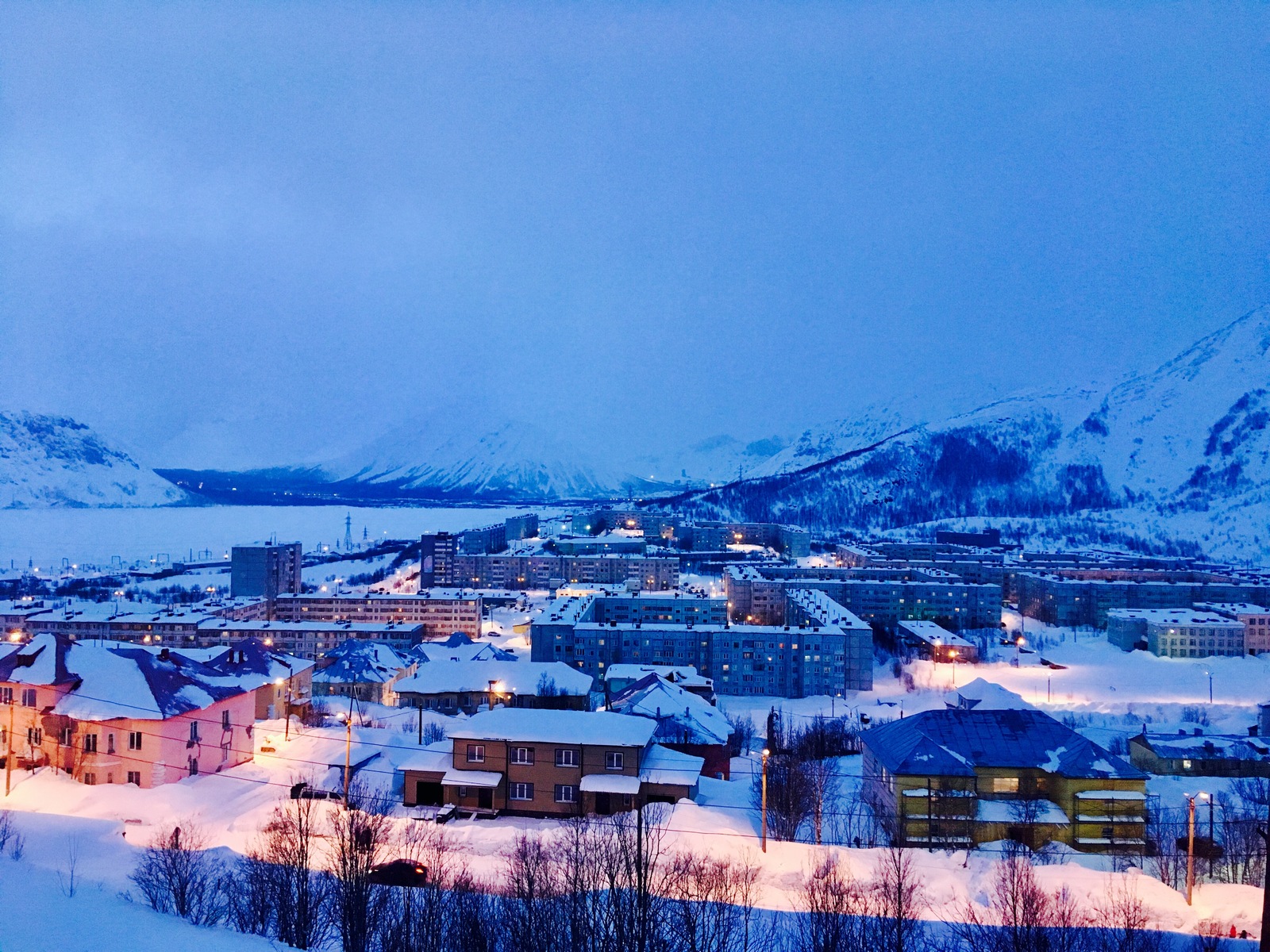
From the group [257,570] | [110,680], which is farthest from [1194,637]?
[257,570]

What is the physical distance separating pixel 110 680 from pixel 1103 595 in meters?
33.0

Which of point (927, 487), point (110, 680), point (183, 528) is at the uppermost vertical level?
point (927, 487)

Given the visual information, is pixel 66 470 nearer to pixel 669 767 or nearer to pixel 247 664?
pixel 247 664

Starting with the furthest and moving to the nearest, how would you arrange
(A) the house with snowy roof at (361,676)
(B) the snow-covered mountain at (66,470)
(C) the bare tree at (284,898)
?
(B) the snow-covered mountain at (66,470)
(A) the house with snowy roof at (361,676)
(C) the bare tree at (284,898)

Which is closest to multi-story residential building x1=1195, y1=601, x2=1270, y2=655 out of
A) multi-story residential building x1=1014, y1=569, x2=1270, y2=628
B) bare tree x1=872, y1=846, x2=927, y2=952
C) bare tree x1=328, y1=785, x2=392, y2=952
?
multi-story residential building x1=1014, y1=569, x2=1270, y2=628

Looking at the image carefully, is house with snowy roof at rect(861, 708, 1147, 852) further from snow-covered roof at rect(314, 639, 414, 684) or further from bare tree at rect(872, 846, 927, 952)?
snow-covered roof at rect(314, 639, 414, 684)

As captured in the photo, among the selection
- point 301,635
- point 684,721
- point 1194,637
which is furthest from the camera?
point 1194,637

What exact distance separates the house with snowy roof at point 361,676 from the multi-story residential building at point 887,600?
14101 millimetres

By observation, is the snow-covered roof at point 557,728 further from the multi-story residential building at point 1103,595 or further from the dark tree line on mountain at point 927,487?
the dark tree line on mountain at point 927,487

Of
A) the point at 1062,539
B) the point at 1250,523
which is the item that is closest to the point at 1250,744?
the point at 1062,539

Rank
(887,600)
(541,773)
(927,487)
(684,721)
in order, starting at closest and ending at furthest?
A: 1. (541,773)
2. (684,721)
3. (887,600)
4. (927,487)

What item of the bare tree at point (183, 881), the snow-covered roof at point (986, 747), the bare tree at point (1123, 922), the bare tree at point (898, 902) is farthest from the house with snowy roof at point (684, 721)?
the bare tree at point (183, 881)

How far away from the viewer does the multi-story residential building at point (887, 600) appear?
3042cm

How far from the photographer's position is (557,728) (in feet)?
35.1
